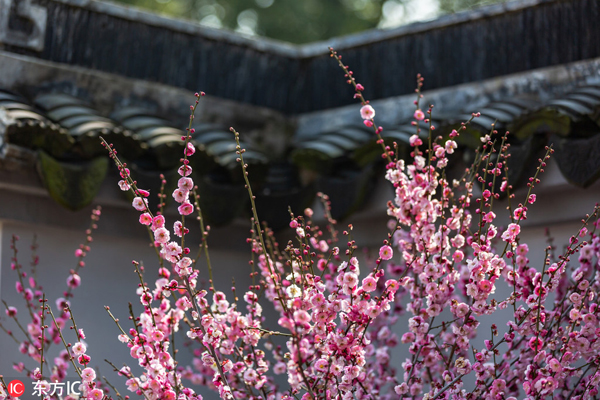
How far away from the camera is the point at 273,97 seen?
17.5 ft

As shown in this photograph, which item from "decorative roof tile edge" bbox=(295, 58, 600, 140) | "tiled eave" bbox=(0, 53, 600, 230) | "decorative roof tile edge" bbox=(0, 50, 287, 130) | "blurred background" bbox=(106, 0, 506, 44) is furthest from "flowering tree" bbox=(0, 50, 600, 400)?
"blurred background" bbox=(106, 0, 506, 44)

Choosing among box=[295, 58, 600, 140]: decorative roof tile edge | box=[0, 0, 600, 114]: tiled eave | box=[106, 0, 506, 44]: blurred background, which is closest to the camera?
box=[295, 58, 600, 140]: decorative roof tile edge

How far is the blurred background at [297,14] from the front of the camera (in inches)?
461

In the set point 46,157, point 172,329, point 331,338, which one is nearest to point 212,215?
point 46,157

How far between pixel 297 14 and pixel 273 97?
6.82m

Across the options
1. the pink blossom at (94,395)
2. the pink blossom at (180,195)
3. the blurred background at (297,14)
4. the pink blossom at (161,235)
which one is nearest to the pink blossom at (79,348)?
the pink blossom at (94,395)

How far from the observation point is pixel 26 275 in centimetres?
396

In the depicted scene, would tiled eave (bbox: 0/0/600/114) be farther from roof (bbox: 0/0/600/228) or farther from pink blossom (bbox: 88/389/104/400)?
pink blossom (bbox: 88/389/104/400)

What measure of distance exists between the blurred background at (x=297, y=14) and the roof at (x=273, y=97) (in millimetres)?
6415

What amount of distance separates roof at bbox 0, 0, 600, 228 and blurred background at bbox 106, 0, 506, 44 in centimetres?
641

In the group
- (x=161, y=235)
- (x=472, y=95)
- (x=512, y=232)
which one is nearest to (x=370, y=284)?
(x=512, y=232)

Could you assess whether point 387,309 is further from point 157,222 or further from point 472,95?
point 472,95

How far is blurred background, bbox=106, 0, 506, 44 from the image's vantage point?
11.7 meters

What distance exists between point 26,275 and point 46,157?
679 mm
